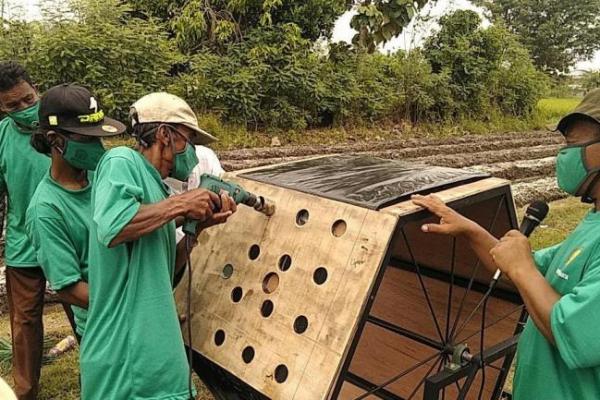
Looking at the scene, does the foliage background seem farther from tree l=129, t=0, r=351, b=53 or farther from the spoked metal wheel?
the spoked metal wheel

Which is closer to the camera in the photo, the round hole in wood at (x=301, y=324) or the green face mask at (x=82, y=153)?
the round hole in wood at (x=301, y=324)

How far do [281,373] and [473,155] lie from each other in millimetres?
11952

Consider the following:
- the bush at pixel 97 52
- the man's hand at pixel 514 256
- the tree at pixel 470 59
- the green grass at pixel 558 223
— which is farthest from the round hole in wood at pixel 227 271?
the tree at pixel 470 59

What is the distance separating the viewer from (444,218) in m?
2.02

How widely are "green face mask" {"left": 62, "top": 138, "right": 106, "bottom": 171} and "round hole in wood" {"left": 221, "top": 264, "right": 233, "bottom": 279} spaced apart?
716 millimetres

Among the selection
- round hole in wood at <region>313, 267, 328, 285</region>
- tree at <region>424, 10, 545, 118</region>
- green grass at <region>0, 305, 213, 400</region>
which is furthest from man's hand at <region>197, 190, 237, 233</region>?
tree at <region>424, 10, 545, 118</region>

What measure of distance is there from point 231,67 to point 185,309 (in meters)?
12.4

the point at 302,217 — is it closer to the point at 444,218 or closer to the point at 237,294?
the point at 237,294

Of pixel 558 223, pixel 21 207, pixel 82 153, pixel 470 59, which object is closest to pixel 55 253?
pixel 82 153

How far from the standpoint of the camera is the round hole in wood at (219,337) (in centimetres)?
220

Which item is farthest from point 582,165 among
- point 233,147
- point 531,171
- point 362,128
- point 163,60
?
point 362,128

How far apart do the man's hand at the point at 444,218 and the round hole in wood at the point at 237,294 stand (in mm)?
779

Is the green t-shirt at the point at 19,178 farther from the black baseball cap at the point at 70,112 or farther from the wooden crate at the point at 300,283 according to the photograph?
the wooden crate at the point at 300,283

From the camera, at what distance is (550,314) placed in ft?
5.02
